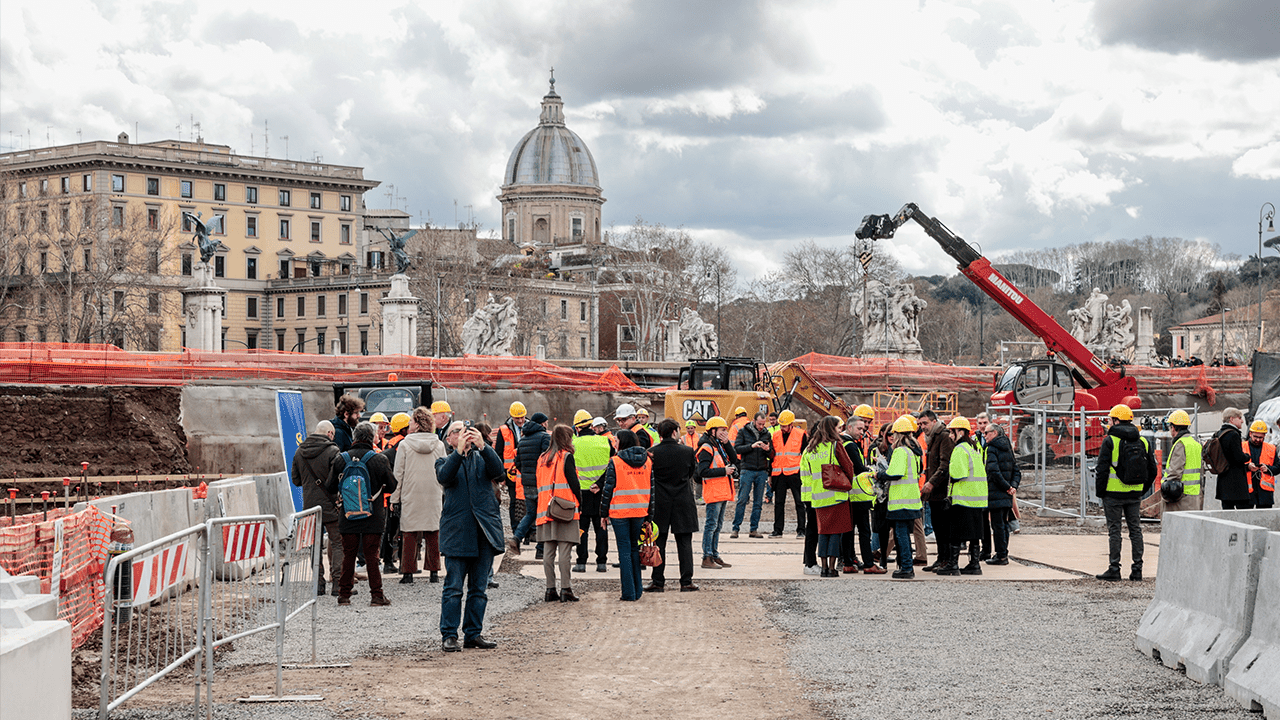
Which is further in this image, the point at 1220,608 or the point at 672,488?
the point at 672,488

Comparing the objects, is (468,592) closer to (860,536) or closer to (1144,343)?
(860,536)

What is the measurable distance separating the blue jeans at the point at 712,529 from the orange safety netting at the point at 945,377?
81.1 ft

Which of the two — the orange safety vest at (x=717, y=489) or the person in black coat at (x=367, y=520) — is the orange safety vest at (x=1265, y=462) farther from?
the person in black coat at (x=367, y=520)

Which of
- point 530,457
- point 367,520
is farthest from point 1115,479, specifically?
point 367,520

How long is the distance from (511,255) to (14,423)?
359 ft

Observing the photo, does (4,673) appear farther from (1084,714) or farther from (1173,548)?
(1173,548)

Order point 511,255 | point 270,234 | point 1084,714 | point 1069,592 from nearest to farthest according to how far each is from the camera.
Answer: point 1084,714 < point 1069,592 < point 270,234 < point 511,255

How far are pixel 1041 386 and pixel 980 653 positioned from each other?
24.7 m

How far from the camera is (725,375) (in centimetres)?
3191

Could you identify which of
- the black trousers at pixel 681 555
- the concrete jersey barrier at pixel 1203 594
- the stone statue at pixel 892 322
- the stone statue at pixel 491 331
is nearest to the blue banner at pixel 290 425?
the black trousers at pixel 681 555

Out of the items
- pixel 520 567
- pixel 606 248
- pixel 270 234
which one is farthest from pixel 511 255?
pixel 520 567

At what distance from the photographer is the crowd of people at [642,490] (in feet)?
42.6

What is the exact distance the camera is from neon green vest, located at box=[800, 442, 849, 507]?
15.2 m

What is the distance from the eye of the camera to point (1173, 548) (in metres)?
11.0
